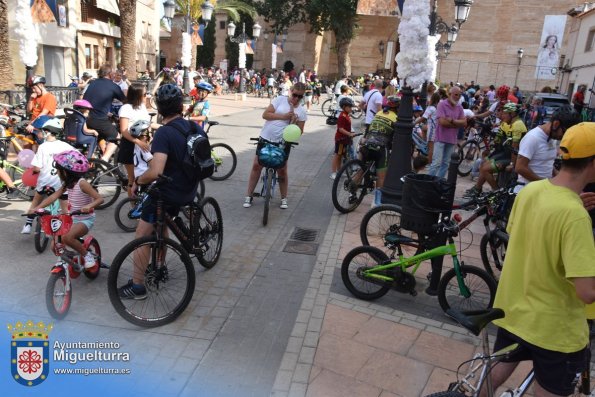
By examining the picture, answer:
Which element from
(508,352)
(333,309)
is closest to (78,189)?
(333,309)

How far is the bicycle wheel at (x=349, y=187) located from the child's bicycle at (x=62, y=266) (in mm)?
3870

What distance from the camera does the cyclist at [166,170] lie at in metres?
4.07

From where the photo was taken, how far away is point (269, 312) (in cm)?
445

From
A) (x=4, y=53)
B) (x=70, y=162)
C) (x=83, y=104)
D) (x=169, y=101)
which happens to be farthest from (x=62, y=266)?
(x=4, y=53)

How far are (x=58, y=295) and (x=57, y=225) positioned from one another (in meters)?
0.67

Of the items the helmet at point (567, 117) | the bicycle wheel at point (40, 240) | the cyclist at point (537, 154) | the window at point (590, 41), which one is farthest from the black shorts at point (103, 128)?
the window at point (590, 41)

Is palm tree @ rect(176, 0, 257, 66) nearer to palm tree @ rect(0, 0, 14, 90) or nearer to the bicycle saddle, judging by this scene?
palm tree @ rect(0, 0, 14, 90)

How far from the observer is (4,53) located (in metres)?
11.9

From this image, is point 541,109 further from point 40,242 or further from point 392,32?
point 392,32

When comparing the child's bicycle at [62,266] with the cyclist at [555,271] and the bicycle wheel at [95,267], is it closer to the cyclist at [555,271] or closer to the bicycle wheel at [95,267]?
the bicycle wheel at [95,267]

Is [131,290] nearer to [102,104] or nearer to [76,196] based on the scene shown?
[76,196]

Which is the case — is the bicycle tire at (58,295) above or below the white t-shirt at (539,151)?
below

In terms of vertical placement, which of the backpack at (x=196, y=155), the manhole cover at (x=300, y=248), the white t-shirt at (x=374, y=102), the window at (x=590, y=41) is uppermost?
the window at (x=590, y=41)

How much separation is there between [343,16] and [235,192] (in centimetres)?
3551
